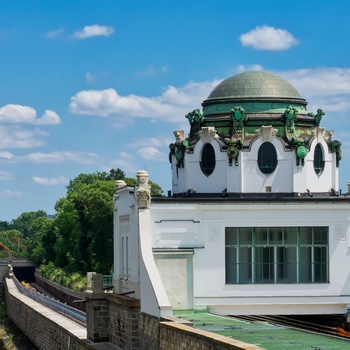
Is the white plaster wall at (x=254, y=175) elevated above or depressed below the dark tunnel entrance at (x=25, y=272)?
above

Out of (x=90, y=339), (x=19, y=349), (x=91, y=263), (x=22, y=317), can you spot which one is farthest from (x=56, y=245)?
(x=90, y=339)

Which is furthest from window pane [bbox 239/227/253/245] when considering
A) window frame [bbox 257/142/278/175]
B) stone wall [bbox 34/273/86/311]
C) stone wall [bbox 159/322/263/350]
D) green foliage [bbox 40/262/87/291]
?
green foliage [bbox 40/262/87/291]

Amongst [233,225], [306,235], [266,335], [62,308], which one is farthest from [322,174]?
[62,308]

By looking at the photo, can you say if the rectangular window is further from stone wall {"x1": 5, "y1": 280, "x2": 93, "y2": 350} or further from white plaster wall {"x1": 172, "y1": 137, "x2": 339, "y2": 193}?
stone wall {"x1": 5, "y1": 280, "x2": 93, "y2": 350}

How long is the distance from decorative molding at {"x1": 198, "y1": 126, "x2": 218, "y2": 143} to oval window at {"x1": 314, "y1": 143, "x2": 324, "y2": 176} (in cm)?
325

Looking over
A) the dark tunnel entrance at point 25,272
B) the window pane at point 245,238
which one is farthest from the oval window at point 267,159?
the dark tunnel entrance at point 25,272

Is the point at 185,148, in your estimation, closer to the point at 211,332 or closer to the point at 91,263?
the point at 211,332

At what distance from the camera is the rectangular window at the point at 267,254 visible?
110ft

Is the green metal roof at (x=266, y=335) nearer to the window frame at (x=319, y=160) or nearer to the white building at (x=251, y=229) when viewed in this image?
the white building at (x=251, y=229)

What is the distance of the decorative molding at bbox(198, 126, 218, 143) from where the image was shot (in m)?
34.9

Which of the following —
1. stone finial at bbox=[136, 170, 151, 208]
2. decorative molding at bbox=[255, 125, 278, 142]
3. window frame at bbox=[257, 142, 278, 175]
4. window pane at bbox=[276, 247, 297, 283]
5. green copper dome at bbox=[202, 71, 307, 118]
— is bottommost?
window pane at bbox=[276, 247, 297, 283]

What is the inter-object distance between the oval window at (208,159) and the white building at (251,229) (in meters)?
0.04

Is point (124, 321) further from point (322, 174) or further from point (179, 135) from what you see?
point (322, 174)

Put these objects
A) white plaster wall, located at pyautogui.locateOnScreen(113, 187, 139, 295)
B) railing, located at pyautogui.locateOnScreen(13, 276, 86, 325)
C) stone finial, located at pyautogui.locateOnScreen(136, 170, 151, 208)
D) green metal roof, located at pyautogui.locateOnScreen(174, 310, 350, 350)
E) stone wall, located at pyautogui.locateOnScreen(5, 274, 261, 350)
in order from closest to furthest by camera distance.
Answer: green metal roof, located at pyautogui.locateOnScreen(174, 310, 350, 350)
stone wall, located at pyautogui.locateOnScreen(5, 274, 261, 350)
stone finial, located at pyautogui.locateOnScreen(136, 170, 151, 208)
white plaster wall, located at pyautogui.locateOnScreen(113, 187, 139, 295)
railing, located at pyautogui.locateOnScreen(13, 276, 86, 325)
